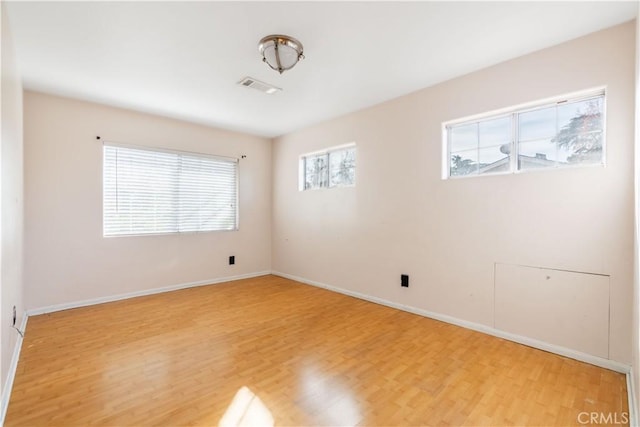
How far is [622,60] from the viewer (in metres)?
2.23

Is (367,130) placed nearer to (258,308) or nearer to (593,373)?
(258,308)

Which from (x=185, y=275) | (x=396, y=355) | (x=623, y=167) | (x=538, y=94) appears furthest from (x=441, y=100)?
(x=185, y=275)

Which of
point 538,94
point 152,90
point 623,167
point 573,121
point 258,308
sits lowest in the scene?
point 258,308

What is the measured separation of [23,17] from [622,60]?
4392 mm

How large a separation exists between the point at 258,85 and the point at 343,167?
5.76ft

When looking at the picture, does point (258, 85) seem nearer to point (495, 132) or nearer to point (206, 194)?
point (206, 194)

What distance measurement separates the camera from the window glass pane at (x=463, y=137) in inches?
122

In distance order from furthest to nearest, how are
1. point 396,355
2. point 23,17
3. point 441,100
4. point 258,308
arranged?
point 258,308
point 441,100
point 396,355
point 23,17

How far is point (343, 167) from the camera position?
4.50 m

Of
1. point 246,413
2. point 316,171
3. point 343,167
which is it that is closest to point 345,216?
point 343,167

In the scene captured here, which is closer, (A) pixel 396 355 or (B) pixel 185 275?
(A) pixel 396 355

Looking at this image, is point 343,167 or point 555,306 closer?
point 555,306

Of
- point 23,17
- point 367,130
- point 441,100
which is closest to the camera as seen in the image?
point 23,17

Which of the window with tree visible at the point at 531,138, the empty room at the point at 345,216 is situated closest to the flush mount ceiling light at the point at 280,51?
the empty room at the point at 345,216
